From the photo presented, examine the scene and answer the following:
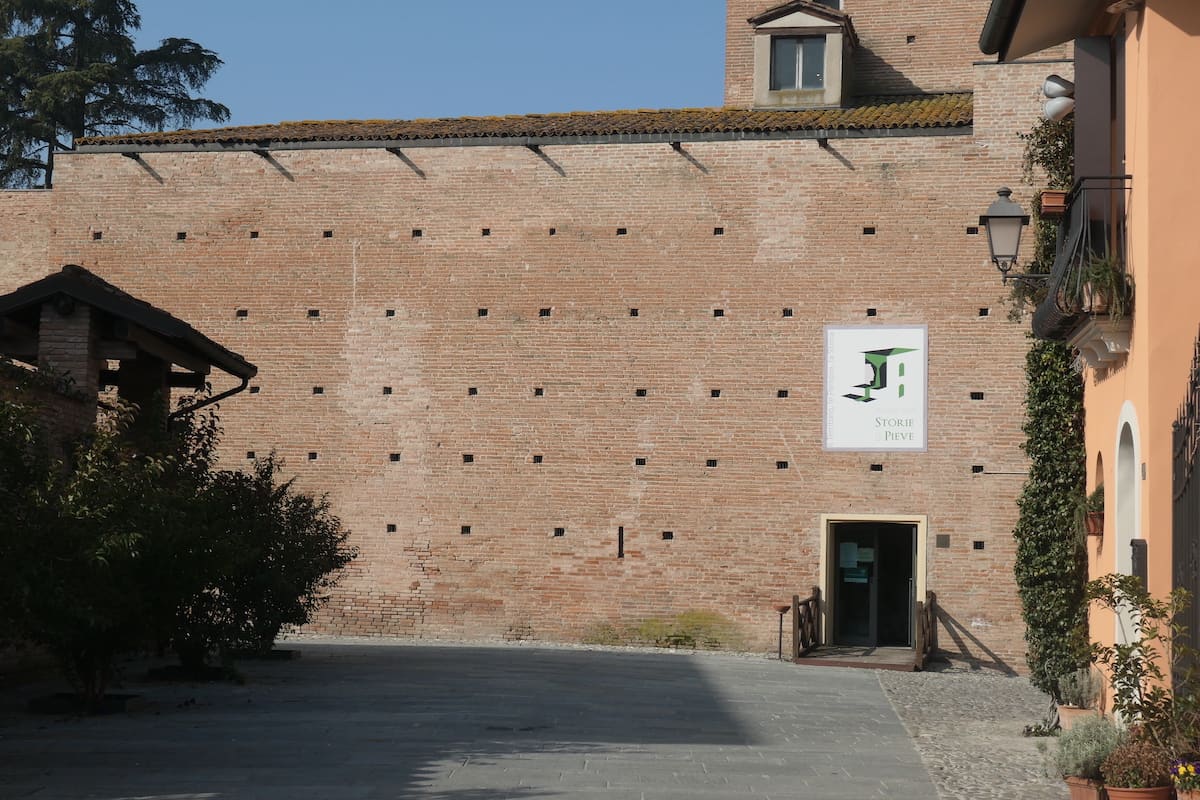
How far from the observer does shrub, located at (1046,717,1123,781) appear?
7.69 metres

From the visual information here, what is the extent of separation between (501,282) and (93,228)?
651 cm

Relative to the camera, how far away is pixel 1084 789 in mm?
7617

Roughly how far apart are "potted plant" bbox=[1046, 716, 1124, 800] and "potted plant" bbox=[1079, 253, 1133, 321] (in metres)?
2.63

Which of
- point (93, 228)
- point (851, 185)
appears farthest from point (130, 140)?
point (851, 185)

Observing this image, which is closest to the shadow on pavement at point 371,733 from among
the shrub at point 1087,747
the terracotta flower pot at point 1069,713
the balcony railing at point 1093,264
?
the terracotta flower pot at point 1069,713

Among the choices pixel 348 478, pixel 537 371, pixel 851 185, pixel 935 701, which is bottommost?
pixel 935 701

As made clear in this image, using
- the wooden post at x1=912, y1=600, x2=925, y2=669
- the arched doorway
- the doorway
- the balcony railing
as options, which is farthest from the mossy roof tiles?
the arched doorway

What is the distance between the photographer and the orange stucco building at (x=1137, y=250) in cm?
841

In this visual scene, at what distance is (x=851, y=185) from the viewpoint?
782 inches

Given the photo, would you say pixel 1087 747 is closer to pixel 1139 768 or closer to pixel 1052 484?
pixel 1139 768

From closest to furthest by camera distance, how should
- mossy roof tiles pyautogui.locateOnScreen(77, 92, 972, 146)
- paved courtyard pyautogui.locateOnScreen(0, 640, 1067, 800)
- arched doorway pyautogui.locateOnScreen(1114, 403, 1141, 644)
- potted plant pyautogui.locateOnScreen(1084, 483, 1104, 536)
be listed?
1. paved courtyard pyautogui.locateOnScreen(0, 640, 1067, 800)
2. arched doorway pyautogui.locateOnScreen(1114, 403, 1141, 644)
3. potted plant pyautogui.locateOnScreen(1084, 483, 1104, 536)
4. mossy roof tiles pyautogui.locateOnScreen(77, 92, 972, 146)

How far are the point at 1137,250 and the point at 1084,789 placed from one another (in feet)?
11.0

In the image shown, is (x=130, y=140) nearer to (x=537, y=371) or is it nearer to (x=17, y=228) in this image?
(x=17, y=228)

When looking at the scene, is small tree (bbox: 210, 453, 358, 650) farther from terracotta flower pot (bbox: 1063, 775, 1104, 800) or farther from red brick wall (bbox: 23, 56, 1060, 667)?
terracotta flower pot (bbox: 1063, 775, 1104, 800)
